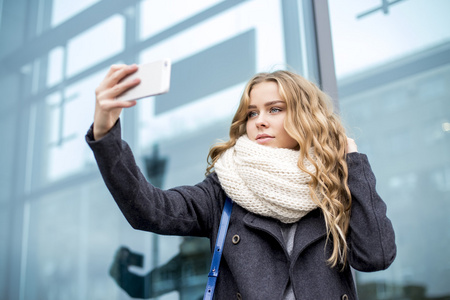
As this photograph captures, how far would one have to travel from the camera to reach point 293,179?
1.38 m

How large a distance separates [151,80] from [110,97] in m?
0.12

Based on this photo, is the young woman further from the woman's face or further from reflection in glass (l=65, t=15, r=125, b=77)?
reflection in glass (l=65, t=15, r=125, b=77)

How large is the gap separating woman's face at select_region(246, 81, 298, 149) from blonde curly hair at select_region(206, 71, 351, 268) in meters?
0.02

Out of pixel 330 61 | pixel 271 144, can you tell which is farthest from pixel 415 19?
pixel 271 144

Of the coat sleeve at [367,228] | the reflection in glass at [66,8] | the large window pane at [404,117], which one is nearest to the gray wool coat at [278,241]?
the coat sleeve at [367,228]

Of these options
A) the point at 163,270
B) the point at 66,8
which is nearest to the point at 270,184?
the point at 163,270

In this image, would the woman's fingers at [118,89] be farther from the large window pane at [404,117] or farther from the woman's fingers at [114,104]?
the large window pane at [404,117]

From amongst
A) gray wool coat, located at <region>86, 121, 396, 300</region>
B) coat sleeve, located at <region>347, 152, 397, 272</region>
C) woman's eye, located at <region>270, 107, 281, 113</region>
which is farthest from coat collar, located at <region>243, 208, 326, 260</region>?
woman's eye, located at <region>270, 107, 281, 113</region>

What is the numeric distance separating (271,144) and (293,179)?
0.55 ft

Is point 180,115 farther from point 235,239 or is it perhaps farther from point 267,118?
point 235,239

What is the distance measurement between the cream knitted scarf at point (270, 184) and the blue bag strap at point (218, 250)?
61 mm

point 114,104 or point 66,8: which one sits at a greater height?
point 66,8

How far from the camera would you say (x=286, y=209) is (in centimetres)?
136

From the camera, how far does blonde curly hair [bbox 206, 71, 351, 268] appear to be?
136 centimetres
